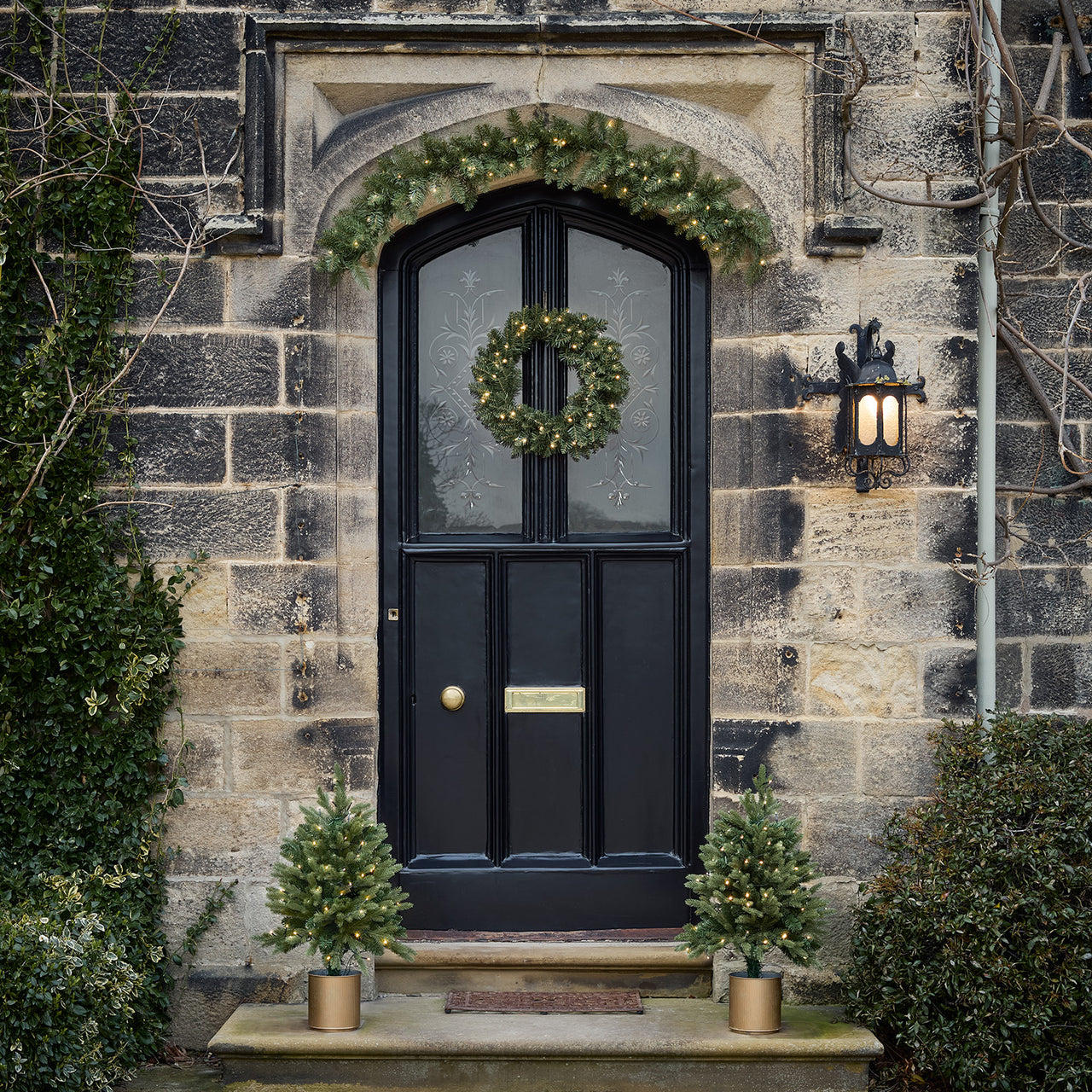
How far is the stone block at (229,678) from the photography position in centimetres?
437

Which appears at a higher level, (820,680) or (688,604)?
(688,604)

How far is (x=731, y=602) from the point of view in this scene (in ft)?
14.9

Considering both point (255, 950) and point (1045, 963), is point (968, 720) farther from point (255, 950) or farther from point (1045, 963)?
point (255, 950)

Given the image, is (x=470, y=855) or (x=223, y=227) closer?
(x=223, y=227)

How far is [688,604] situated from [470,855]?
1.42 m

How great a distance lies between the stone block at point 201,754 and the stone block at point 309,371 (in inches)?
53.0

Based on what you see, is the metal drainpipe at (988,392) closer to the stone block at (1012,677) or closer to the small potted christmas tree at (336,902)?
the stone block at (1012,677)

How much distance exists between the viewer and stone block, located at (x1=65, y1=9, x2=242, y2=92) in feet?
14.3

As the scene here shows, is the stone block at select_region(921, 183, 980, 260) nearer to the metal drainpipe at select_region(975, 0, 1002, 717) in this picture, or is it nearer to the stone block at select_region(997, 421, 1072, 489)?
the metal drainpipe at select_region(975, 0, 1002, 717)

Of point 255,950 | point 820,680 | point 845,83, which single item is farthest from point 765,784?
point 845,83

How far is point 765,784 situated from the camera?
13.0ft

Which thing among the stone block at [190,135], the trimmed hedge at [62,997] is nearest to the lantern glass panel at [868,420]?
the stone block at [190,135]

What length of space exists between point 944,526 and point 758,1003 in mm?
1969

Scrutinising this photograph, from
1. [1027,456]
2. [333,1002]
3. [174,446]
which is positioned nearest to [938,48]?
[1027,456]
